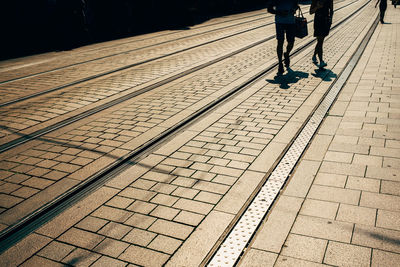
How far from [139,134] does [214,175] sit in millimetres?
1750

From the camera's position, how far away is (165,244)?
288 centimetres

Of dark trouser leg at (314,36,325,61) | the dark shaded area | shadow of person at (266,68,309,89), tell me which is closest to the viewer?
shadow of person at (266,68,309,89)

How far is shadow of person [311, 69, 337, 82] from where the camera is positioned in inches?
294

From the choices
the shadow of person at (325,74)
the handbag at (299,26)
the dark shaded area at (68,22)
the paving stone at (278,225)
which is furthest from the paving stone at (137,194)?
the dark shaded area at (68,22)

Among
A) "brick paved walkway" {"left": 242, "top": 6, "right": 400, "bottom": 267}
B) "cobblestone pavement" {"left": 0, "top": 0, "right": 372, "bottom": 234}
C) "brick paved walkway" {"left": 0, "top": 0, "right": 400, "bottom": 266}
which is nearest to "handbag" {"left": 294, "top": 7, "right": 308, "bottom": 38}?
"cobblestone pavement" {"left": 0, "top": 0, "right": 372, "bottom": 234}

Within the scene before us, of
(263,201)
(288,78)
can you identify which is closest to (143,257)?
(263,201)

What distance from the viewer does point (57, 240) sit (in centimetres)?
302

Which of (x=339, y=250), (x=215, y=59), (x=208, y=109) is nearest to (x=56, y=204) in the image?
(x=339, y=250)

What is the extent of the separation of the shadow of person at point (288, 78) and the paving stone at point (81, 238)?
203 inches

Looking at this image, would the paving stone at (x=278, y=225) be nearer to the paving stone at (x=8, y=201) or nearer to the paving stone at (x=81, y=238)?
the paving stone at (x=81, y=238)

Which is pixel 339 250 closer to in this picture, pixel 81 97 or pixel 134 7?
pixel 81 97

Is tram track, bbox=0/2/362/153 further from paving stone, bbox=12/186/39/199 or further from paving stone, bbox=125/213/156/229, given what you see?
paving stone, bbox=125/213/156/229

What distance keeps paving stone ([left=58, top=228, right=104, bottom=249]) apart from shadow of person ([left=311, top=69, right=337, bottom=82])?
19.7ft

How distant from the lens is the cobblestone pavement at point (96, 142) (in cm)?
386
